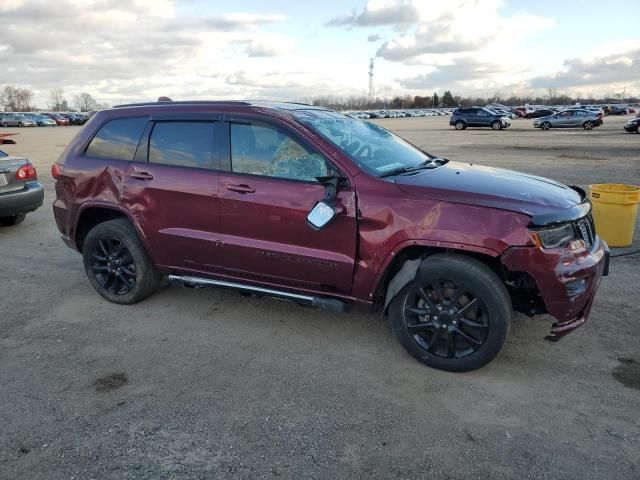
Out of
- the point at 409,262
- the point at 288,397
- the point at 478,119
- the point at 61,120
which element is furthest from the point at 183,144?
the point at 61,120

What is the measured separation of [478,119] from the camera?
38.5m

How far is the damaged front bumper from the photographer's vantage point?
3375 mm

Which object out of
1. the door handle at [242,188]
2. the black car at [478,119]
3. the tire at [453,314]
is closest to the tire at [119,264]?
the door handle at [242,188]

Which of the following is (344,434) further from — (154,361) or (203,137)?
(203,137)

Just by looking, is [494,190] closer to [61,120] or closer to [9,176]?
[9,176]

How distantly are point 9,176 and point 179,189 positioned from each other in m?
4.73

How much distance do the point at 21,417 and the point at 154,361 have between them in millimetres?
941

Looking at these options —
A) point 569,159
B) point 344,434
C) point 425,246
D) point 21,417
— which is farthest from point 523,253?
point 569,159

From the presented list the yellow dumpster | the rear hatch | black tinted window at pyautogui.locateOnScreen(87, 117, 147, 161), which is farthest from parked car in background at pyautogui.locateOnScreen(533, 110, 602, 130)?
black tinted window at pyautogui.locateOnScreen(87, 117, 147, 161)

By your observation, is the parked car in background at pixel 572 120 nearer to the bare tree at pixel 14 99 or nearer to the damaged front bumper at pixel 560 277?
the damaged front bumper at pixel 560 277

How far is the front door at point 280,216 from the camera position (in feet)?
12.6

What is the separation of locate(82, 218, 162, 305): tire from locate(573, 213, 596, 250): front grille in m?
3.56

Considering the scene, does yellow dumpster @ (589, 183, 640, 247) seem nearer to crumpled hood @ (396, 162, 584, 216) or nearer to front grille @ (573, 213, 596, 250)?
crumpled hood @ (396, 162, 584, 216)

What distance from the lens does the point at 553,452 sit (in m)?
2.87
